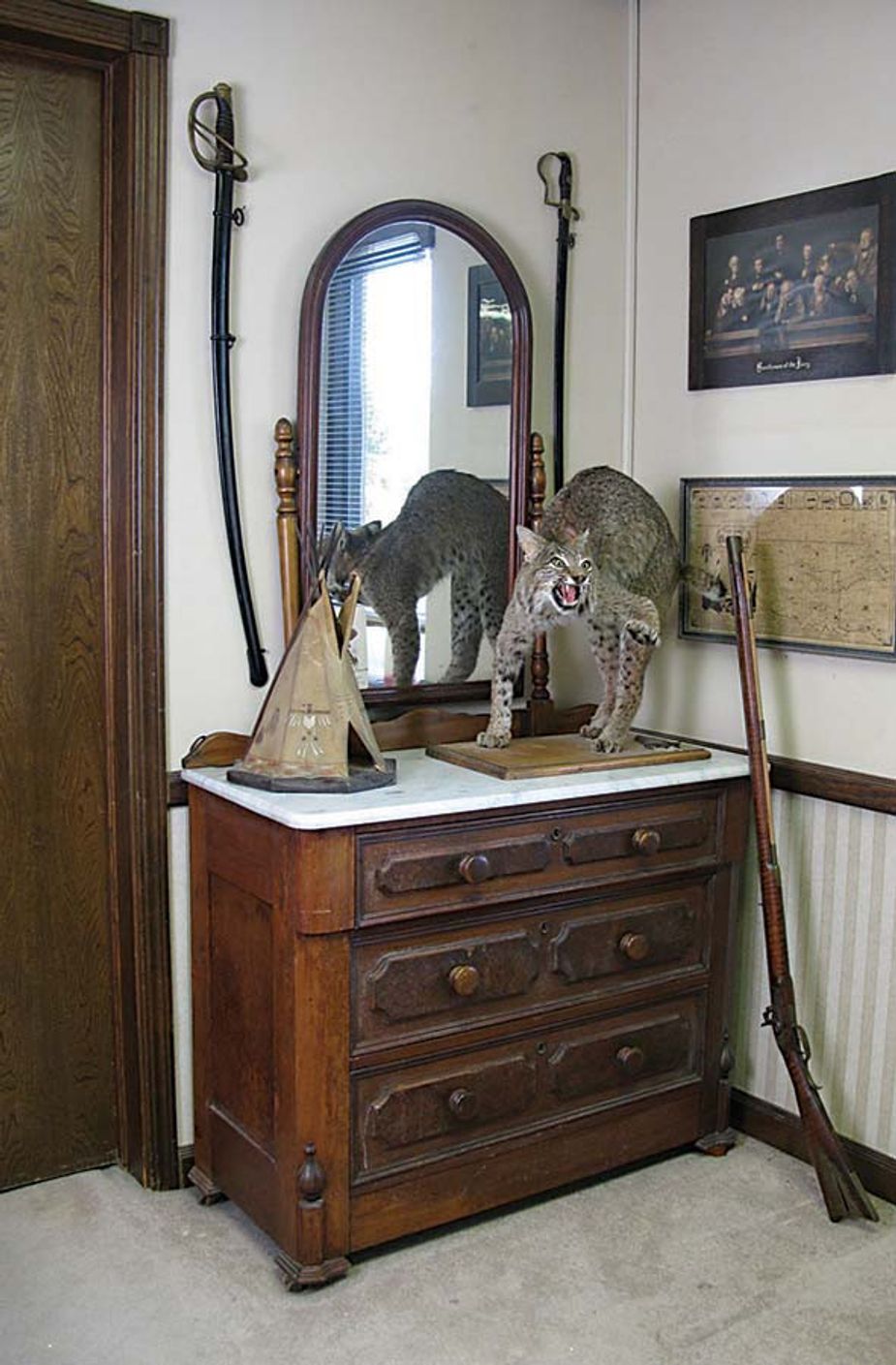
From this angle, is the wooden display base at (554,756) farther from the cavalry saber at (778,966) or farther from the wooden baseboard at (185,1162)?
the wooden baseboard at (185,1162)

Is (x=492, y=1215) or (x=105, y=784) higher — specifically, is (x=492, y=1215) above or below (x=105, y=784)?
below

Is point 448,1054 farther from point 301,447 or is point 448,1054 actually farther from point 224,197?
point 224,197

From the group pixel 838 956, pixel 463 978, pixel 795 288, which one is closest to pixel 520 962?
pixel 463 978

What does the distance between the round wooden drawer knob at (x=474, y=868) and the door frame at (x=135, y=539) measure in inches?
24.3

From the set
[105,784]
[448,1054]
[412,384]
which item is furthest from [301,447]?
[448,1054]

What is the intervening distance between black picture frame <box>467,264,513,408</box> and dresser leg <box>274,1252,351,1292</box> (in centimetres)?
169

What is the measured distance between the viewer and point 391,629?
291 centimetres

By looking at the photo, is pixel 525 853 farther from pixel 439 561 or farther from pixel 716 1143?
pixel 716 1143

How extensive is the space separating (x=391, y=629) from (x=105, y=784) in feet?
2.14

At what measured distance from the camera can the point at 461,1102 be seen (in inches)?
99.3

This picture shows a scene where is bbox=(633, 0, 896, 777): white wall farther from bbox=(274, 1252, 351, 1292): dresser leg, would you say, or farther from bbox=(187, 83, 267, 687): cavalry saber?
bbox=(274, 1252, 351, 1292): dresser leg

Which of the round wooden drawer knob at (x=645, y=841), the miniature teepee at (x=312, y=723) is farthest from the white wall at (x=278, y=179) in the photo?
the round wooden drawer knob at (x=645, y=841)

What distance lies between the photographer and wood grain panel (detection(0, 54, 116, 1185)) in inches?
102

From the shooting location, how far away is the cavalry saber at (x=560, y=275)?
3098 millimetres
